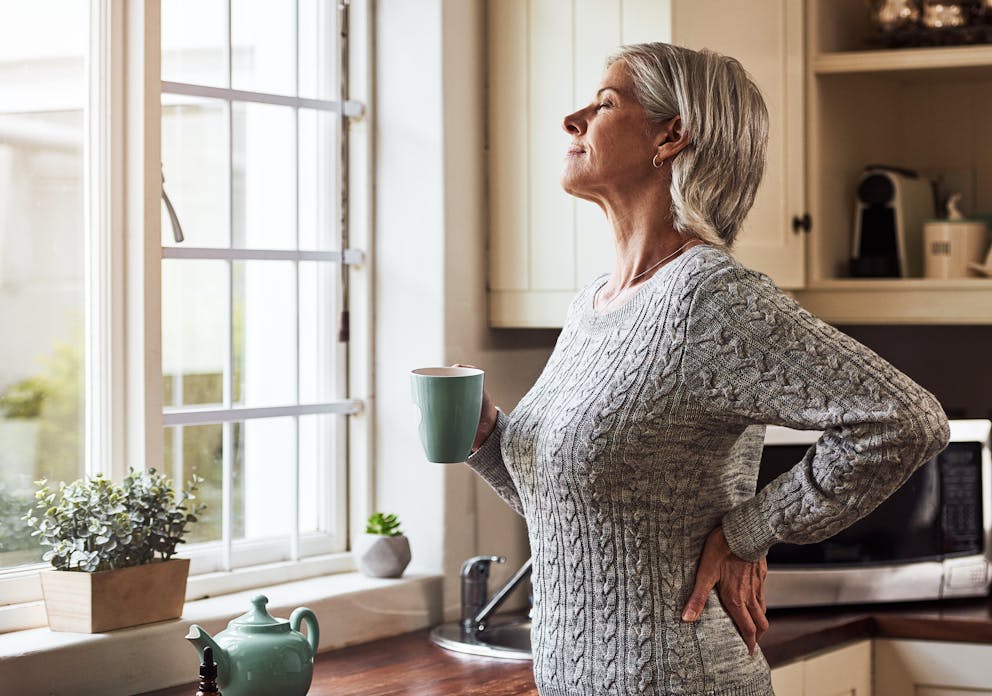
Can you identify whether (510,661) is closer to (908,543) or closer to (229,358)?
(229,358)

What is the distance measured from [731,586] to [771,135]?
1352 millimetres

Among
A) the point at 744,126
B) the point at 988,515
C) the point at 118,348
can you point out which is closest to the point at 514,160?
the point at 118,348

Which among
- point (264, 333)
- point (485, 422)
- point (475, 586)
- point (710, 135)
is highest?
point (710, 135)

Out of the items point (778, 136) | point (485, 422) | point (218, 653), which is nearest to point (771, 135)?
point (778, 136)

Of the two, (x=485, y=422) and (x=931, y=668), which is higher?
(x=485, y=422)

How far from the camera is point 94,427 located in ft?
6.66

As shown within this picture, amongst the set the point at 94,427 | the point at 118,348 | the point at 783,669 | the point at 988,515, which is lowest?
the point at 783,669

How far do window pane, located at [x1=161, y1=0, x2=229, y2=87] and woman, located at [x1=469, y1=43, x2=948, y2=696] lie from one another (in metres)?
0.93

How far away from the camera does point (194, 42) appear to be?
220cm

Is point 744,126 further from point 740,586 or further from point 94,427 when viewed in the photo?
point 94,427

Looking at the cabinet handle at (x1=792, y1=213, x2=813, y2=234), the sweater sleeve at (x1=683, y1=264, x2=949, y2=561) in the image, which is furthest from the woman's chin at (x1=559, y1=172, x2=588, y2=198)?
the cabinet handle at (x1=792, y1=213, x2=813, y2=234)

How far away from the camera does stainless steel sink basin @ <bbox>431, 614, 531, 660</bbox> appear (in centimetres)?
214

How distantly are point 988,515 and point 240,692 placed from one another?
5.36 feet

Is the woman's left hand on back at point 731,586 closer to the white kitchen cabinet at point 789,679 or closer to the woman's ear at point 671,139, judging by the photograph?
the woman's ear at point 671,139
